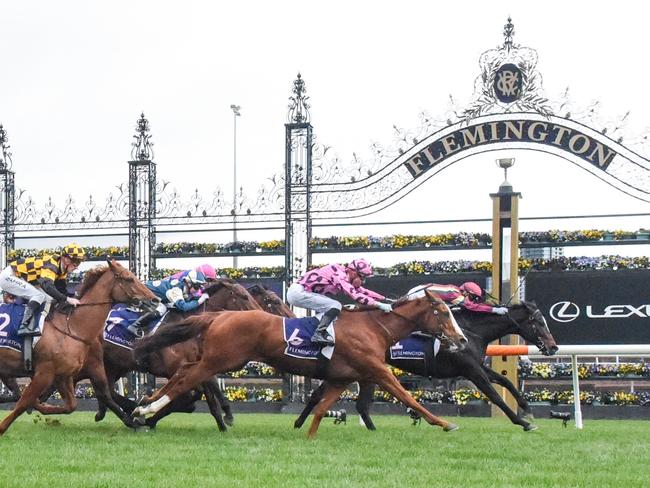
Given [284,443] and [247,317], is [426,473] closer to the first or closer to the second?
[284,443]

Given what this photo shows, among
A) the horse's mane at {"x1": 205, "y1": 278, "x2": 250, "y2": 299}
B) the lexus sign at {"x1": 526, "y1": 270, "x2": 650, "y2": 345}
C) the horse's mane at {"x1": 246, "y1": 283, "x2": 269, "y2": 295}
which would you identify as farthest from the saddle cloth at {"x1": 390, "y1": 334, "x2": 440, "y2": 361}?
the lexus sign at {"x1": 526, "y1": 270, "x2": 650, "y2": 345}

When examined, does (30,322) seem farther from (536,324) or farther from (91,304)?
(536,324)

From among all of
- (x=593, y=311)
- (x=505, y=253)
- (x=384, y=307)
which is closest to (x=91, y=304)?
(x=384, y=307)

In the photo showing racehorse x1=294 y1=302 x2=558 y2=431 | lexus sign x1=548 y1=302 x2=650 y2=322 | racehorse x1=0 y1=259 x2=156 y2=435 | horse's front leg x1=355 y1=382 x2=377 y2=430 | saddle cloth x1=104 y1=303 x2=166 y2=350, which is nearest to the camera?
racehorse x1=0 y1=259 x2=156 y2=435

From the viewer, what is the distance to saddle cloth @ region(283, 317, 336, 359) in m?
8.88

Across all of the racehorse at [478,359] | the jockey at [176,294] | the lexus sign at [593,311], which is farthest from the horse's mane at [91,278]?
the lexus sign at [593,311]

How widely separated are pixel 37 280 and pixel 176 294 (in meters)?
1.60

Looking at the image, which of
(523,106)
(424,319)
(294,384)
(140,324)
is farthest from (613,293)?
(140,324)

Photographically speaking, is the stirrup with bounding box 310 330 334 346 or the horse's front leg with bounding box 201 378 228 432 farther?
the horse's front leg with bounding box 201 378 228 432

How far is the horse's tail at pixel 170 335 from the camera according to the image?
30.2 ft

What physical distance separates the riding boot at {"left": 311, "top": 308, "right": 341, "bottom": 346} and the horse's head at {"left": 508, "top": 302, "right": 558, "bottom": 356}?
9.23 feet

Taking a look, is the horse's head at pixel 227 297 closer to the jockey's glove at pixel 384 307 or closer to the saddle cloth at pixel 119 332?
the saddle cloth at pixel 119 332

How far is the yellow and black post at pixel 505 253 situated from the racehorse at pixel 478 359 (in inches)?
112

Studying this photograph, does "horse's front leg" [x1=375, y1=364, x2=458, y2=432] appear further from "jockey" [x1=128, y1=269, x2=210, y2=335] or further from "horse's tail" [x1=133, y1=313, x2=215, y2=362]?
"jockey" [x1=128, y1=269, x2=210, y2=335]
